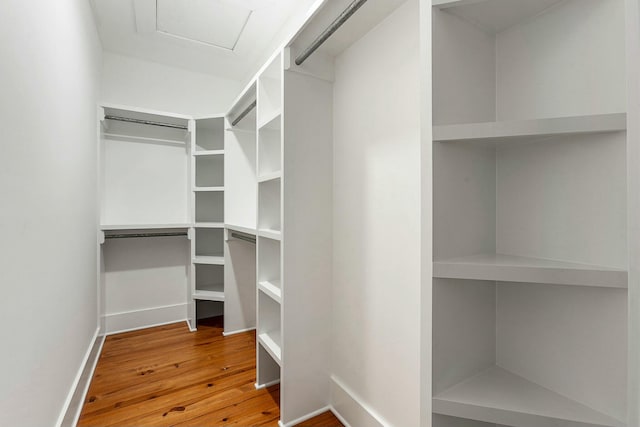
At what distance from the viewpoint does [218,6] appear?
213 centimetres

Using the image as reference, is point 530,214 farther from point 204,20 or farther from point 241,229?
point 204,20

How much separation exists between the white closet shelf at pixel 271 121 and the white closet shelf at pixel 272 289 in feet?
3.39

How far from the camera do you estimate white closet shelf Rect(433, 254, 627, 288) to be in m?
0.65

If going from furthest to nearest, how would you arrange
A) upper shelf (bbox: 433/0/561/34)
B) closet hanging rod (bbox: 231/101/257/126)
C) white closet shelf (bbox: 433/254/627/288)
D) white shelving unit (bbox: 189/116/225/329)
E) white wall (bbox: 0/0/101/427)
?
white shelving unit (bbox: 189/116/225/329) → closet hanging rod (bbox: 231/101/257/126) → white wall (bbox: 0/0/101/427) → upper shelf (bbox: 433/0/561/34) → white closet shelf (bbox: 433/254/627/288)

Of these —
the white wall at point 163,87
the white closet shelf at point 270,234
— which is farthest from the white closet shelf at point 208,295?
the white wall at point 163,87

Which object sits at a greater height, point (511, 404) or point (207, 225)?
point (207, 225)

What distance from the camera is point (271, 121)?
188 cm

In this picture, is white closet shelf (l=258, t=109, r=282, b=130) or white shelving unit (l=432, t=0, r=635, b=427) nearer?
white shelving unit (l=432, t=0, r=635, b=427)

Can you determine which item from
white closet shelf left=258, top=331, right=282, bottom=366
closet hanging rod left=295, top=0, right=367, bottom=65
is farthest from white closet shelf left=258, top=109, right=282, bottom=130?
white closet shelf left=258, top=331, right=282, bottom=366

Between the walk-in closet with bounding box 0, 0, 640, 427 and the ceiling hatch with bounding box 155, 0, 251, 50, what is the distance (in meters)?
0.03

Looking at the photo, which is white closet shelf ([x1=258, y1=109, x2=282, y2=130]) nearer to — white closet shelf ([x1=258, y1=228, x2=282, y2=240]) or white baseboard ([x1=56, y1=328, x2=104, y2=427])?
white closet shelf ([x1=258, y1=228, x2=282, y2=240])

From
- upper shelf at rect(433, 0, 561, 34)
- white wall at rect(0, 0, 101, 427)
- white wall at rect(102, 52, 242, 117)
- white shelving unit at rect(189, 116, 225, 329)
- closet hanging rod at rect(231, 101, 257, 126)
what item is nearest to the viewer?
upper shelf at rect(433, 0, 561, 34)

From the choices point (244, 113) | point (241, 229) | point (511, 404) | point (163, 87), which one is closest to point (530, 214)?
point (511, 404)

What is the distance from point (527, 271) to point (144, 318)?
3385 mm
